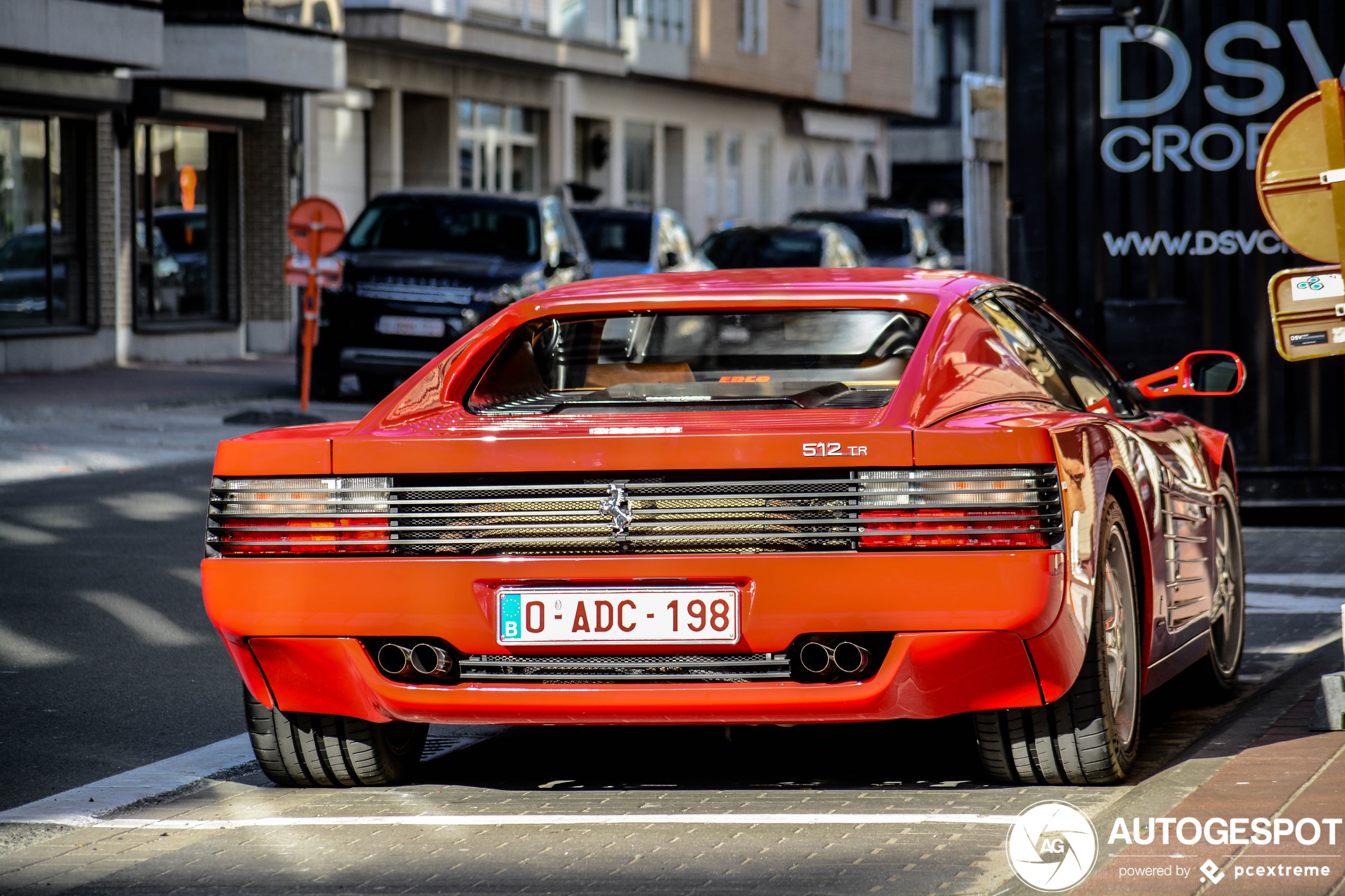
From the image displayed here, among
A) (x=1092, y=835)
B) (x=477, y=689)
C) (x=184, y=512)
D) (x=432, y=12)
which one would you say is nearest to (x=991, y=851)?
(x=1092, y=835)

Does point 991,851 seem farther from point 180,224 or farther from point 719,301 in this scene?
point 180,224

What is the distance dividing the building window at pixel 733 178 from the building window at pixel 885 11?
667 cm

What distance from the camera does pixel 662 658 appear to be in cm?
509

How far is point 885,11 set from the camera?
5416cm

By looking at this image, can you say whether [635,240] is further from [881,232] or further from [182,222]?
[881,232]

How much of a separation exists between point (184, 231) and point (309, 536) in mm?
22896

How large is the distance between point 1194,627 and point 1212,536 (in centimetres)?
51

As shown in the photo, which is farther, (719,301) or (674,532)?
(719,301)

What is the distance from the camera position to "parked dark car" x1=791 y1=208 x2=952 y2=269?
3191 centimetres

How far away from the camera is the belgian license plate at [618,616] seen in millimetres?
5012

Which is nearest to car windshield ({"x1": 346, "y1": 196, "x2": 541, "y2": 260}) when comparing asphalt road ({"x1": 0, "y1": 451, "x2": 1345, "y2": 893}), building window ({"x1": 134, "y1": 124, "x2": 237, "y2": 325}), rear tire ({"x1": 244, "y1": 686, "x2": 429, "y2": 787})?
building window ({"x1": 134, "y1": 124, "x2": 237, "y2": 325})

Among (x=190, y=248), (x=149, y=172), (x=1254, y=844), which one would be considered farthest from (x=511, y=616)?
(x=190, y=248)

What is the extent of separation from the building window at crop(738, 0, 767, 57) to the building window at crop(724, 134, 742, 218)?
246cm

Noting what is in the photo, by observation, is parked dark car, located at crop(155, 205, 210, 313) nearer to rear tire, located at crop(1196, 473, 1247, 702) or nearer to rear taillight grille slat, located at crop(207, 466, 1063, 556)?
rear tire, located at crop(1196, 473, 1247, 702)
